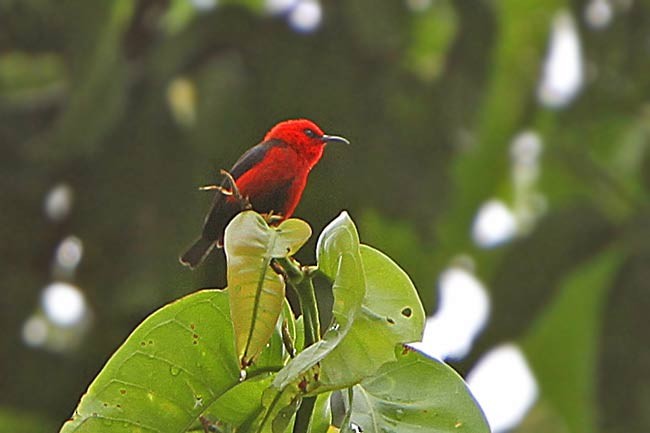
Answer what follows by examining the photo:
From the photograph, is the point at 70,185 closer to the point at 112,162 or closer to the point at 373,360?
the point at 112,162

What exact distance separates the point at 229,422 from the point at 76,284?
4.96m

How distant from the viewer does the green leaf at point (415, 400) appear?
1.88 metres

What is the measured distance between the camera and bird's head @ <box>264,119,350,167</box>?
3127 mm

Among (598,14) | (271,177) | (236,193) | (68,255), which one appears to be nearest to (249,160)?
(271,177)

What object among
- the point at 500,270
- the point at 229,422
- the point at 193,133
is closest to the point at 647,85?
the point at 500,270

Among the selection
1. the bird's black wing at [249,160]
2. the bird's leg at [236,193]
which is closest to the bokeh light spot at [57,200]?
the bird's black wing at [249,160]

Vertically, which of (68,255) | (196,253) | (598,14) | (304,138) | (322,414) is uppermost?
(598,14)

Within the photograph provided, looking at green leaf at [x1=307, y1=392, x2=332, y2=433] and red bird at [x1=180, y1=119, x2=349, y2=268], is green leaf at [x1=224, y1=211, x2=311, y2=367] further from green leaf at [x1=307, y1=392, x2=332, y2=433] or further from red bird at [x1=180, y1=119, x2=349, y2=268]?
red bird at [x1=180, y1=119, x2=349, y2=268]

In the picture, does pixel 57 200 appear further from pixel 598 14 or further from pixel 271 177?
pixel 271 177

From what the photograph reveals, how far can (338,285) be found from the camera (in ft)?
5.93

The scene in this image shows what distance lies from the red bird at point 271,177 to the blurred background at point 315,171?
238 centimetres

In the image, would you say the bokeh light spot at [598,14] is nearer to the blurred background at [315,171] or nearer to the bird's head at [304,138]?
the blurred background at [315,171]

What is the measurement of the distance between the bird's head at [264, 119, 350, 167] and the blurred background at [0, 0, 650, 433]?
237 centimetres

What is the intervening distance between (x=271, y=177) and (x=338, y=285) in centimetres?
111
